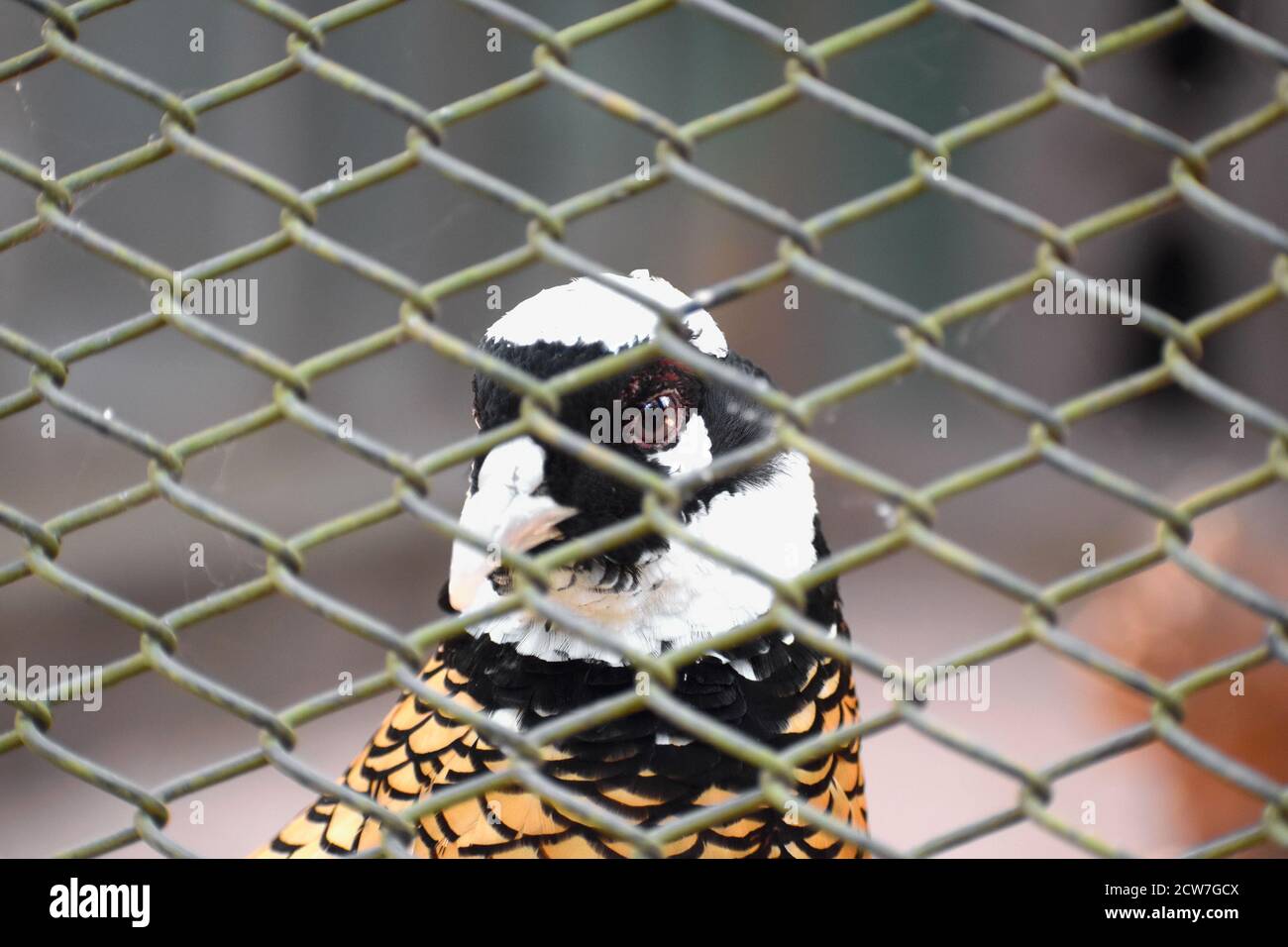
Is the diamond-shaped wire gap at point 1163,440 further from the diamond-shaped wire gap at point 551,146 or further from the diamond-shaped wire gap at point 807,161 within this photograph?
the diamond-shaped wire gap at point 551,146

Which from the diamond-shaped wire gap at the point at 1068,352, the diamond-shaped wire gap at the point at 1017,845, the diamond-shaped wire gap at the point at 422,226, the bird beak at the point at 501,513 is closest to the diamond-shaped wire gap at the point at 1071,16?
the diamond-shaped wire gap at the point at 1068,352

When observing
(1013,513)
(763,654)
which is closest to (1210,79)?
(1013,513)

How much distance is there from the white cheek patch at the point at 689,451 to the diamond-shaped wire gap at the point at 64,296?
3.12 m

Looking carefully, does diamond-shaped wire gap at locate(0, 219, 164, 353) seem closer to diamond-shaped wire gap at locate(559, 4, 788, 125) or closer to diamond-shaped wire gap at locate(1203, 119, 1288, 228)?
diamond-shaped wire gap at locate(559, 4, 788, 125)

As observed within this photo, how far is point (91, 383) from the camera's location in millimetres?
A: 4789

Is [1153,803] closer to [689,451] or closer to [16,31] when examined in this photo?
[689,451]

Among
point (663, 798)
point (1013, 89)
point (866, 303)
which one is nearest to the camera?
point (866, 303)

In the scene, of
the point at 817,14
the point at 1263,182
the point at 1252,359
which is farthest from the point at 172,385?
the point at 1252,359

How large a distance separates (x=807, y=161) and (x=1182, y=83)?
4.87ft

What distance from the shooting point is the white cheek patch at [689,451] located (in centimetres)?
191

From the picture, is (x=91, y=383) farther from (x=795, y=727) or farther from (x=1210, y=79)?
(x=1210, y=79)

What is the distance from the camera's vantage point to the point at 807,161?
5215 millimetres

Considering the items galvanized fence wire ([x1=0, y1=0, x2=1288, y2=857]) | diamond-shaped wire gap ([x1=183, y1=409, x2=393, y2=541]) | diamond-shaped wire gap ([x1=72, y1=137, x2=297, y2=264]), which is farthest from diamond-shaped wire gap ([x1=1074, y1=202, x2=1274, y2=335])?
galvanized fence wire ([x1=0, y1=0, x2=1288, y2=857])
